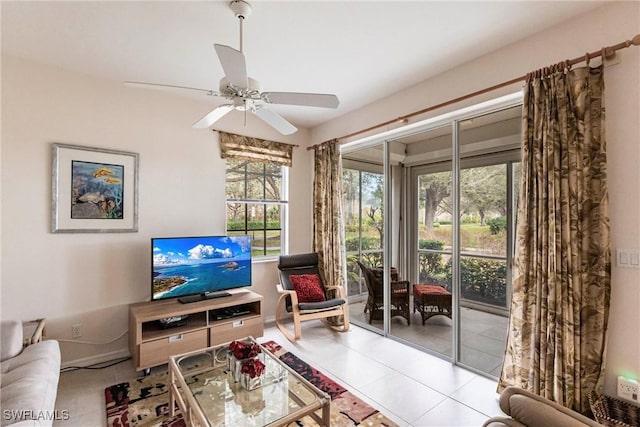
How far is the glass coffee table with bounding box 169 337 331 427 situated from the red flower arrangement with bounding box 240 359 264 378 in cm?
10

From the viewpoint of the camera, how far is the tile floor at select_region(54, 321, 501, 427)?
209cm

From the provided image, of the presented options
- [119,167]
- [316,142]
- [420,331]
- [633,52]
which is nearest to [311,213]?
[316,142]

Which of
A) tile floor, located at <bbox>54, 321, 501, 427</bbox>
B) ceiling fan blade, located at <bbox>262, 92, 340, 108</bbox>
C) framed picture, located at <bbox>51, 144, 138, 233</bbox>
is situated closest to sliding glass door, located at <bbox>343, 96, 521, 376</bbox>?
tile floor, located at <bbox>54, 321, 501, 427</bbox>

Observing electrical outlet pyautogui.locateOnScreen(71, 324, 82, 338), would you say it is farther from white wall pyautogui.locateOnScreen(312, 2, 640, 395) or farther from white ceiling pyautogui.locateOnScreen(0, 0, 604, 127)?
white wall pyautogui.locateOnScreen(312, 2, 640, 395)

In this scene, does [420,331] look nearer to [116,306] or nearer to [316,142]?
[316,142]

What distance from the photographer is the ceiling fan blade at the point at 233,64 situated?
150 centimetres

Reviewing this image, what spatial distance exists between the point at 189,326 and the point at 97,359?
3.05ft

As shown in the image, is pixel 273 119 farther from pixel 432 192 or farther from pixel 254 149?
pixel 432 192

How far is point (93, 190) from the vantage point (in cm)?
286

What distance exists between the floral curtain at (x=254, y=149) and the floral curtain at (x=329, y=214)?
48 cm

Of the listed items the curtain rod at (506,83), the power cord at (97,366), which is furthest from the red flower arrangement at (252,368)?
the curtain rod at (506,83)

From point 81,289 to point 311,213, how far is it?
9.15 ft

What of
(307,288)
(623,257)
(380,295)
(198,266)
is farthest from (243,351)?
(623,257)

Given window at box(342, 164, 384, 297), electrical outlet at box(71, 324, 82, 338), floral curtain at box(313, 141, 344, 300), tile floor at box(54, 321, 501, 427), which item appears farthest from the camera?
floral curtain at box(313, 141, 344, 300)
